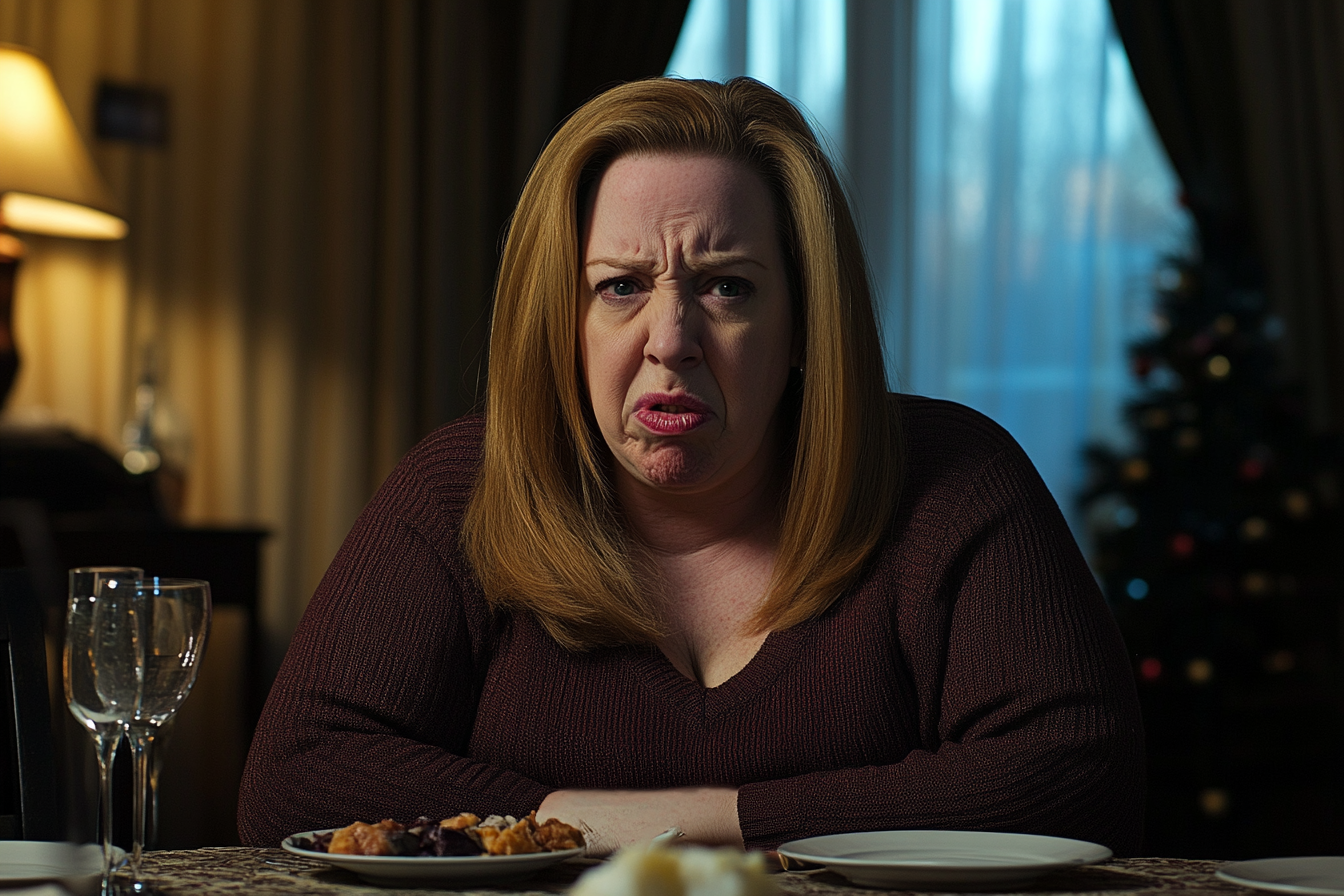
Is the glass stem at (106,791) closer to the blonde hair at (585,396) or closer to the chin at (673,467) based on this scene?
the blonde hair at (585,396)

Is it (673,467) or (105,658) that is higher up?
(673,467)

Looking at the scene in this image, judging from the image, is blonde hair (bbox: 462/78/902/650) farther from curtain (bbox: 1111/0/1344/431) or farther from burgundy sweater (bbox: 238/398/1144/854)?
curtain (bbox: 1111/0/1344/431)

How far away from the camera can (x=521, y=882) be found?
0.90 meters

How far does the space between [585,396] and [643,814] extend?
19.5 inches

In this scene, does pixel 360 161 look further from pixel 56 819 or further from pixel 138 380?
pixel 56 819

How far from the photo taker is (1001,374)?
401cm

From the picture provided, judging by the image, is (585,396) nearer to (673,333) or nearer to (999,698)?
(673,333)

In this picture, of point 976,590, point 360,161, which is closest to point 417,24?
point 360,161

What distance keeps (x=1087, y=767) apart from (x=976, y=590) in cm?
20

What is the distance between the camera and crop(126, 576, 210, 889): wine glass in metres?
0.84

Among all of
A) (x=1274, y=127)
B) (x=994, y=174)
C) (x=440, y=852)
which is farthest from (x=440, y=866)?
(x=1274, y=127)

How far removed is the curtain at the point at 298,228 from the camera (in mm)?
3342

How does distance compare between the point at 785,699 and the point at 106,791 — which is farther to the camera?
the point at 785,699

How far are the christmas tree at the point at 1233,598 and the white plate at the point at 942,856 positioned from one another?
253cm
